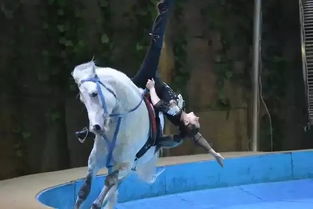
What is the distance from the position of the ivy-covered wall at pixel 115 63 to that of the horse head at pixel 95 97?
250cm

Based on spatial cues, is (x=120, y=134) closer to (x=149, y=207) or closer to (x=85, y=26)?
(x=149, y=207)

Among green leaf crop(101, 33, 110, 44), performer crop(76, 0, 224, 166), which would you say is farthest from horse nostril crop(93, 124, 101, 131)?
green leaf crop(101, 33, 110, 44)

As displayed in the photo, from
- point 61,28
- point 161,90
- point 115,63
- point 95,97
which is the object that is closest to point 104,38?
point 115,63

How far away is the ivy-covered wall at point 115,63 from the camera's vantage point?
4.93 metres

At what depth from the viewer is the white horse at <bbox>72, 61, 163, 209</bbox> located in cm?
244

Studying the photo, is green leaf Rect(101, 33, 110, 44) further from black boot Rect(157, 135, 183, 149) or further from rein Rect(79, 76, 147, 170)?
rein Rect(79, 76, 147, 170)

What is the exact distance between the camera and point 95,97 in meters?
2.42

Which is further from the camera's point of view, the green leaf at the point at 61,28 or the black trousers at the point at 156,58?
the green leaf at the point at 61,28

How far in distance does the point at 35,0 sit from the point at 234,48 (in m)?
1.89

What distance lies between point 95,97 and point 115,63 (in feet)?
9.06

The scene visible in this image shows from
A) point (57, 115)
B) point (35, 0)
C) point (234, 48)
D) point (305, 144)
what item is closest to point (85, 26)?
point (35, 0)

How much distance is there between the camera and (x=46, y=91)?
16.4 feet

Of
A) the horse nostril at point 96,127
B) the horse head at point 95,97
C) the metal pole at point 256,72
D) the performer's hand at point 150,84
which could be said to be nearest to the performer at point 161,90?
the performer's hand at point 150,84

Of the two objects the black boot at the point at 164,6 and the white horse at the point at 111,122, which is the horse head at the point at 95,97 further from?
the black boot at the point at 164,6
